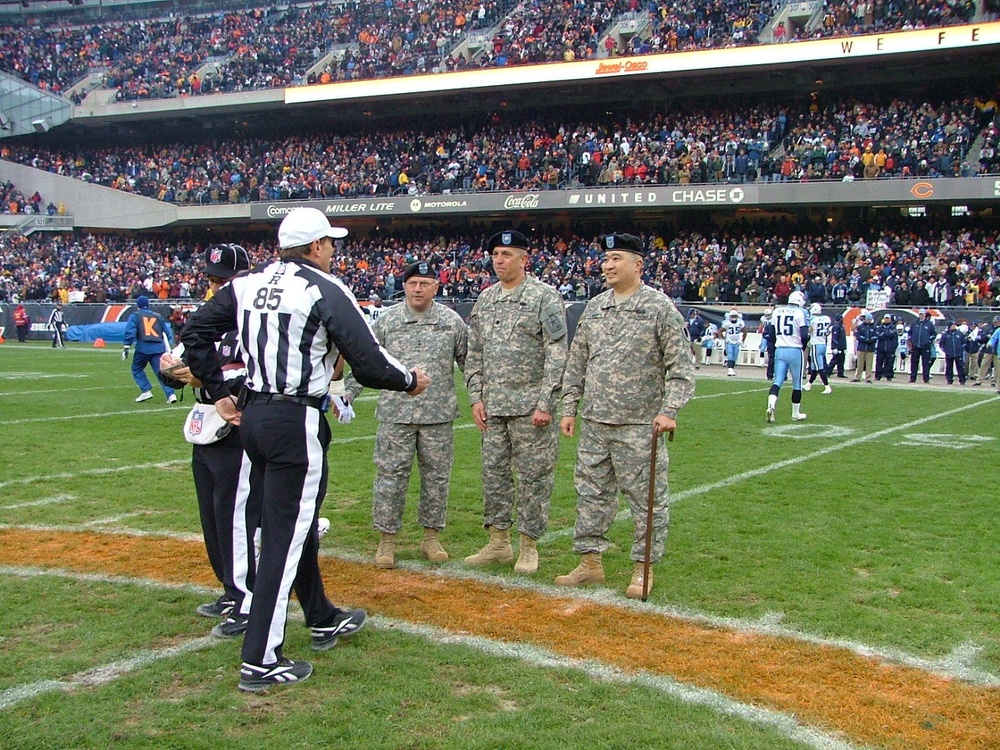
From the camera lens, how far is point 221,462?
4.86 m

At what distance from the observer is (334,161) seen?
1623 inches

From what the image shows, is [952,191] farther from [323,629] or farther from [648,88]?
[323,629]

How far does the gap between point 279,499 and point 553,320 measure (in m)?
2.37

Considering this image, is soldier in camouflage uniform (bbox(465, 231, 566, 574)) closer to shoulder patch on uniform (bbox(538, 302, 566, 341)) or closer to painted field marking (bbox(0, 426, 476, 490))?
shoulder patch on uniform (bbox(538, 302, 566, 341))

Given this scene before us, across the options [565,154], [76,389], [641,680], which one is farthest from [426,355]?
[565,154]

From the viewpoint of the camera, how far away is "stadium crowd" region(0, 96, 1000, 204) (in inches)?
1195

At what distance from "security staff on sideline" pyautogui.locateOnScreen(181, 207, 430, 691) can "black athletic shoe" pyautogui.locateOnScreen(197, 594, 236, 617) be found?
2.93 feet

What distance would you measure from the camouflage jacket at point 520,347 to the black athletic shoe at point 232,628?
2029 millimetres

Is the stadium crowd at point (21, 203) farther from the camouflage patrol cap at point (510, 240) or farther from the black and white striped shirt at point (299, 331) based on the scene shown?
the black and white striped shirt at point (299, 331)

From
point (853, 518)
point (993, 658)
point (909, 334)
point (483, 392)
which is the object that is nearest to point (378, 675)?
point (483, 392)

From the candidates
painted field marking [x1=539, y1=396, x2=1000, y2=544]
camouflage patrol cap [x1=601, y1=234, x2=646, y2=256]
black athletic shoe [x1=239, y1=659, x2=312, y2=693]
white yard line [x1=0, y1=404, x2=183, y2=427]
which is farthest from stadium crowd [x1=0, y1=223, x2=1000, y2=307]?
black athletic shoe [x1=239, y1=659, x2=312, y2=693]

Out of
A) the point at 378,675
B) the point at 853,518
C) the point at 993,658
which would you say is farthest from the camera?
the point at 853,518

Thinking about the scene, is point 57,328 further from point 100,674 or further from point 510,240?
point 100,674

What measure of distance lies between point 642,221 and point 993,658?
3323 centimetres
